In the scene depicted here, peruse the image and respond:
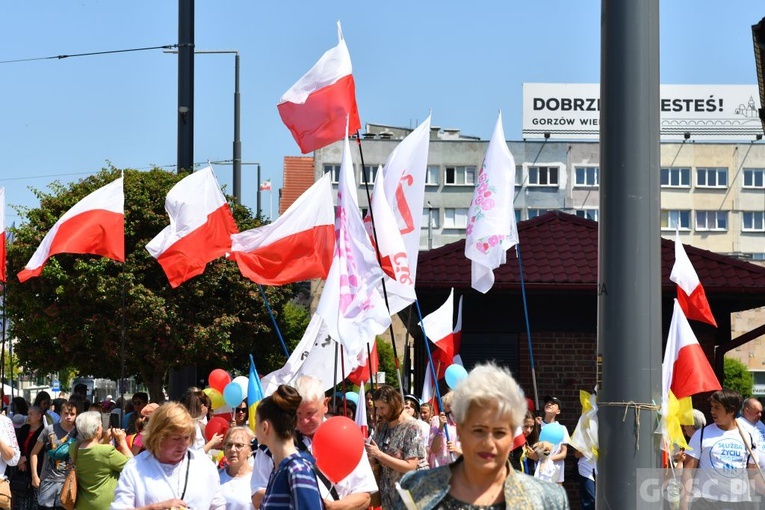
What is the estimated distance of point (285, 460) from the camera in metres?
5.73

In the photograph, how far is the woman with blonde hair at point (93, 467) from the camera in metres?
9.23

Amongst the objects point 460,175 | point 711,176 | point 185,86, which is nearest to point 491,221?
point 185,86

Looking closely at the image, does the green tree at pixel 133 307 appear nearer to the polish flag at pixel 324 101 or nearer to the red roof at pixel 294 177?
the polish flag at pixel 324 101

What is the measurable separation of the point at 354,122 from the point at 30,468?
4.82 metres

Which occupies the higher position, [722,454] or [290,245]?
[290,245]

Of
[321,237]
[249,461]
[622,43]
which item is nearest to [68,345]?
[321,237]

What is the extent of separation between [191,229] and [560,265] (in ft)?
17.0

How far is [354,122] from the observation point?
1280cm

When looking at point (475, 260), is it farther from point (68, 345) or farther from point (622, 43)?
point (68, 345)

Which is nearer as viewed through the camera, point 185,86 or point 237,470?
point 237,470

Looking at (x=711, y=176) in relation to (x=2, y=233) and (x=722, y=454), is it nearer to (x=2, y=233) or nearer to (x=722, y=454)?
Answer: (x=2, y=233)

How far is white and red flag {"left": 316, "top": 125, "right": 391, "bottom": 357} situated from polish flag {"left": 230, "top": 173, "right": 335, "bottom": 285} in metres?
2.13

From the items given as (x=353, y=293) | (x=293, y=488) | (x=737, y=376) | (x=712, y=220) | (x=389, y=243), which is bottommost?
(x=737, y=376)

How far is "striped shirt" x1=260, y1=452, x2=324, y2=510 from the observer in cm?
562
